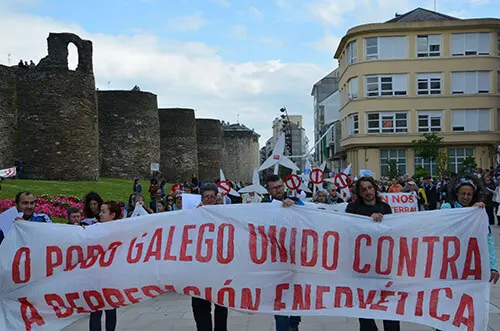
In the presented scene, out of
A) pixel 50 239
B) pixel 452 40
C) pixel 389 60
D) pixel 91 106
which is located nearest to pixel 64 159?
pixel 91 106

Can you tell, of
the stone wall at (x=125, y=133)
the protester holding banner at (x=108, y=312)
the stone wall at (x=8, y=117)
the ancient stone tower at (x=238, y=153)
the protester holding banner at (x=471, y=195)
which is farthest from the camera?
the ancient stone tower at (x=238, y=153)

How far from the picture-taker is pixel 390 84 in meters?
49.0

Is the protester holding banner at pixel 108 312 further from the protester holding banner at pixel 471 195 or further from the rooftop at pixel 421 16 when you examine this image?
the rooftop at pixel 421 16

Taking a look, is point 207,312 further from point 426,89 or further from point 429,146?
point 426,89

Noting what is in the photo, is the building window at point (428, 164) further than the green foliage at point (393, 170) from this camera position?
Yes

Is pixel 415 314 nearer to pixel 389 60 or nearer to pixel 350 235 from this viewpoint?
pixel 350 235

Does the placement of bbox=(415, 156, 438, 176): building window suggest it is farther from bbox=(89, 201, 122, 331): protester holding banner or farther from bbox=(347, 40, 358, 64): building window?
bbox=(89, 201, 122, 331): protester holding banner

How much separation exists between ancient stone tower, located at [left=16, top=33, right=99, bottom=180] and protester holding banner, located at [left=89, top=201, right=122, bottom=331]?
34139 mm

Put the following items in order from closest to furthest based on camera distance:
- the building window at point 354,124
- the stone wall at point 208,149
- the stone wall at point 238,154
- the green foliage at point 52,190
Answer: the green foliage at point 52,190
the building window at point 354,124
the stone wall at point 208,149
the stone wall at point 238,154

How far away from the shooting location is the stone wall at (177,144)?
211ft

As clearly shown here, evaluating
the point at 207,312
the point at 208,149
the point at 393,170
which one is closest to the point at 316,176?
the point at 207,312

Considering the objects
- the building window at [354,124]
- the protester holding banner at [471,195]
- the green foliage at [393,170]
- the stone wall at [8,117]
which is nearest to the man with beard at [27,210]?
the protester holding banner at [471,195]

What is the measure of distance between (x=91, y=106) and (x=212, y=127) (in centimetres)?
3469

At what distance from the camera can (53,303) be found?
6.38 m
